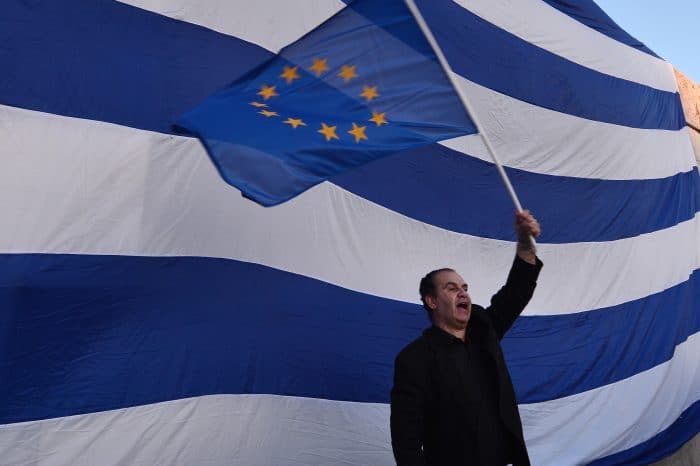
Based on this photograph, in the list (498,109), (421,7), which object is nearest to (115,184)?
(421,7)

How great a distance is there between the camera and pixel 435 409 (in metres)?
2.35

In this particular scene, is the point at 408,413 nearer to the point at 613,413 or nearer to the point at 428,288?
the point at 428,288

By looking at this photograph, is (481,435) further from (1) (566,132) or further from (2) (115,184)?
(1) (566,132)

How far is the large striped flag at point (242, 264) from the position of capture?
2.47m

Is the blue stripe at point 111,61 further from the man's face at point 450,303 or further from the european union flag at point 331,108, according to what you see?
the man's face at point 450,303

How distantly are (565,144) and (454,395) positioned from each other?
2.48 m

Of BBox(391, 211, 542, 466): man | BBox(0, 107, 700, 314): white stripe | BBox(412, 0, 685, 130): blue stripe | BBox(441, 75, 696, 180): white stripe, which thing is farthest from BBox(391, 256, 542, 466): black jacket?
BBox(412, 0, 685, 130): blue stripe

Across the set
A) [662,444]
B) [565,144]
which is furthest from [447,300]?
[662,444]

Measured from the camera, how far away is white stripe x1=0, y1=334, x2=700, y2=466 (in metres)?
2.39

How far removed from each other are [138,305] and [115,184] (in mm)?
366

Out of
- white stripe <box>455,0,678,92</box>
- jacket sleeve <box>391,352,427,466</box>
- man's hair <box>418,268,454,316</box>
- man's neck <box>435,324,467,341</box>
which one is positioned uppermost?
white stripe <box>455,0,678,92</box>

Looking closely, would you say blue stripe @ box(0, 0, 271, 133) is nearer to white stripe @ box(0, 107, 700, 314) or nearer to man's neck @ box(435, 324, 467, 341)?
white stripe @ box(0, 107, 700, 314)

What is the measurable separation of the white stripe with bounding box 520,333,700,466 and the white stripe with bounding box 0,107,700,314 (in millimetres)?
619

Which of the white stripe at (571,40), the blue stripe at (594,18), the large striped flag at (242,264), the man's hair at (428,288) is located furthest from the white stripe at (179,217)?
the blue stripe at (594,18)
